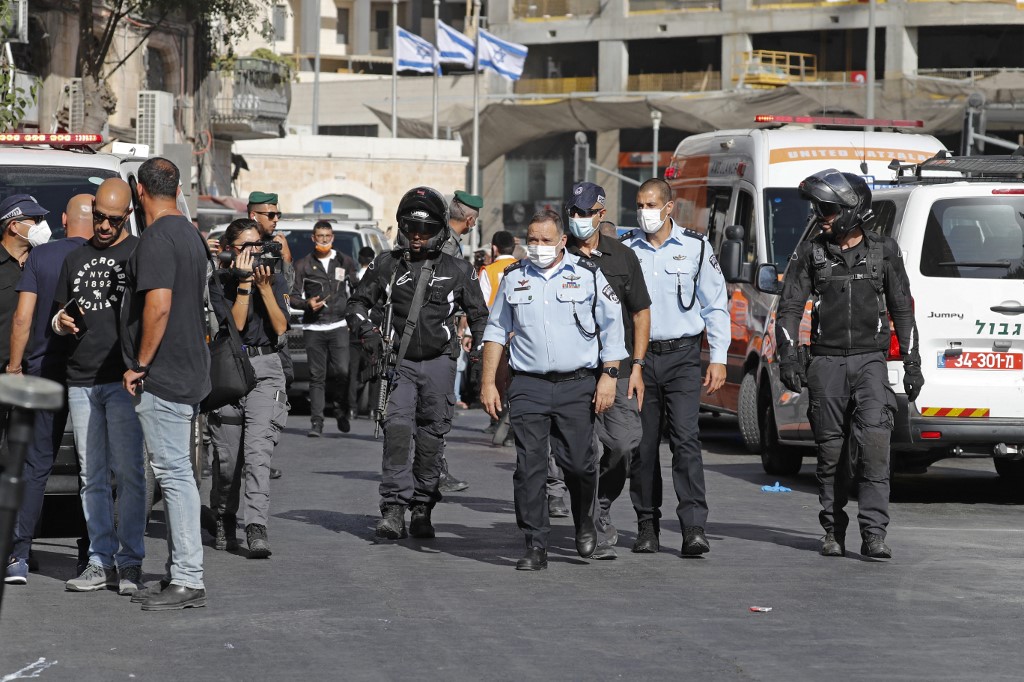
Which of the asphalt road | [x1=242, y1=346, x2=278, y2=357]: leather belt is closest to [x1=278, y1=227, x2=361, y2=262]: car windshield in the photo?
the asphalt road

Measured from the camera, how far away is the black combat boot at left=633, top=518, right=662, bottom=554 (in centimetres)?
957

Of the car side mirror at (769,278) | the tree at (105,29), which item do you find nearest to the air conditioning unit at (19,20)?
the tree at (105,29)

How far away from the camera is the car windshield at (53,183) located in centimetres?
1005

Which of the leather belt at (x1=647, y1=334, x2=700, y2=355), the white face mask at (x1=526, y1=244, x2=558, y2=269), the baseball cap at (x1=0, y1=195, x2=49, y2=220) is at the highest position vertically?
the baseball cap at (x1=0, y1=195, x2=49, y2=220)

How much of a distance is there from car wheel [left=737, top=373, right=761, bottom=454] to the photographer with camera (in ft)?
20.0

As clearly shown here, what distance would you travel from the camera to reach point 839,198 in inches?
377

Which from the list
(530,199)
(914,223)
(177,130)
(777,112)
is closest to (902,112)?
(777,112)

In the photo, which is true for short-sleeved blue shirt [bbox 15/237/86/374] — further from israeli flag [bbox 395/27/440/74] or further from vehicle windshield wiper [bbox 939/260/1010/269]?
israeli flag [bbox 395/27/440/74]

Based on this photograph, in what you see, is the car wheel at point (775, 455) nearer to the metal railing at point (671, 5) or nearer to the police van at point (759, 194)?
the police van at point (759, 194)

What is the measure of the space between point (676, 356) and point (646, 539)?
1.01 meters

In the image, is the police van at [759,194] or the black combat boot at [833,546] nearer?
the black combat boot at [833,546]

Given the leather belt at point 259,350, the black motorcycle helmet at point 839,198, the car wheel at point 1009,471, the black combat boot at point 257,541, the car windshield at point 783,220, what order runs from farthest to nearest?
1. the car windshield at point 783,220
2. the car wheel at point 1009,471
3. the leather belt at point 259,350
4. the black motorcycle helmet at point 839,198
5. the black combat boot at point 257,541

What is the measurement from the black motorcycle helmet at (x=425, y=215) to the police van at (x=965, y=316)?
3.10m

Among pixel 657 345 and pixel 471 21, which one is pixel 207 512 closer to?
pixel 657 345
